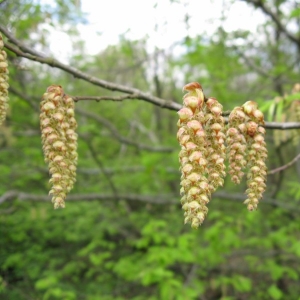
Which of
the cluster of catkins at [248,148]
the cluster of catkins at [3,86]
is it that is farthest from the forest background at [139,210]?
the cluster of catkins at [3,86]

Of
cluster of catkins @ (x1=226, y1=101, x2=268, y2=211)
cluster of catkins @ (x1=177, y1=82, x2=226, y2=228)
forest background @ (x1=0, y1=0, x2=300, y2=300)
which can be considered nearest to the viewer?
cluster of catkins @ (x1=177, y1=82, x2=226, y2=228)

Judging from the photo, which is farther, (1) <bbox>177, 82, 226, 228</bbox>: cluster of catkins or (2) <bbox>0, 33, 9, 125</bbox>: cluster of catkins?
(2) <bbox>0, 33, 9, 125</bbox>: cluster of catkins

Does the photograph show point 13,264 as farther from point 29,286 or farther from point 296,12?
point 296,12

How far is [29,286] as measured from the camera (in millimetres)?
5391

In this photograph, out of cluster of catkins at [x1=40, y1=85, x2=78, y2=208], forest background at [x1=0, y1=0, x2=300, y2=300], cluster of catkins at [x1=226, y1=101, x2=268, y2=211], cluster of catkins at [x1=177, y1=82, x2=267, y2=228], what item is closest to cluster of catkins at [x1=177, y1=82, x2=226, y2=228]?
cluster of catkins at [x1=177, y1=82, x2=267, y2=228]

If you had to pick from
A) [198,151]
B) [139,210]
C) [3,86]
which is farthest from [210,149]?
[139,210]

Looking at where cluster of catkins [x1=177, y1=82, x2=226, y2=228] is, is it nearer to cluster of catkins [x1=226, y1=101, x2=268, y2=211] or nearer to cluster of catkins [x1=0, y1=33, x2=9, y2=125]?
cluster of catkins [x1=226, y1=101, x2=268, y2=211]

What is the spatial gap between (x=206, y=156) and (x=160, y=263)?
340 cm

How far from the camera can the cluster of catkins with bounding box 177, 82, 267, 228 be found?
97cm

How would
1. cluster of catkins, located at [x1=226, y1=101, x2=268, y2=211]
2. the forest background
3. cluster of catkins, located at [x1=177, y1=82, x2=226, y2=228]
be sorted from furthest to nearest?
the forest background < cluster of catkins, located at [x1=226, y1=101, x2=268, y2=211] < cluster of catkins, located at [x1=177, y1=82, x2=226, y2=228]

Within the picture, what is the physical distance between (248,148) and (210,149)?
0.65 feet

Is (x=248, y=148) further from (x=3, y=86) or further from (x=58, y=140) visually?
(x=3, y=86)

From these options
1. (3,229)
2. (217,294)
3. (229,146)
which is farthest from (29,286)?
(229,146)

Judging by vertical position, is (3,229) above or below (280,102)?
below
